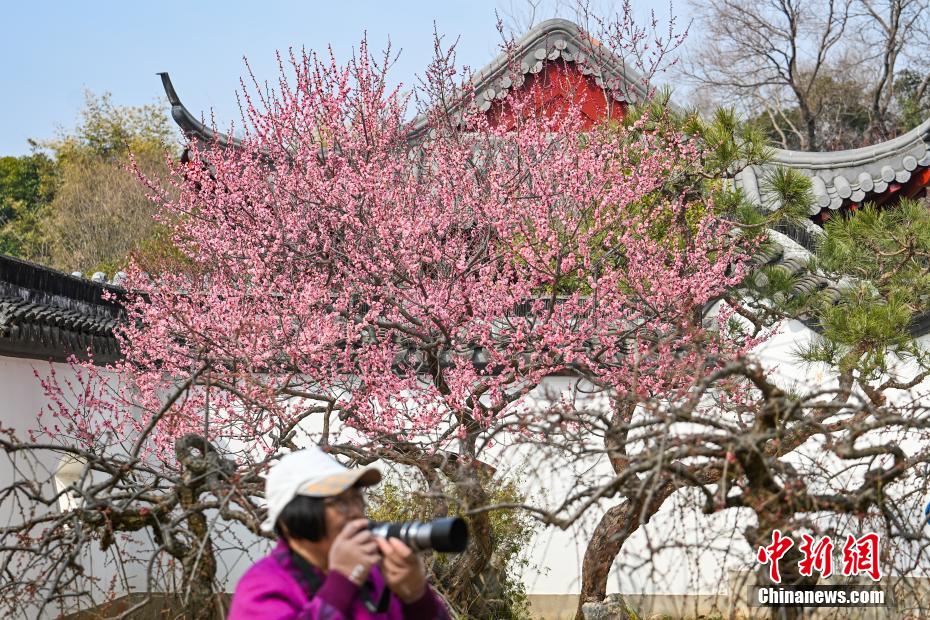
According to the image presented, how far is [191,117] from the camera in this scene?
1195 cm

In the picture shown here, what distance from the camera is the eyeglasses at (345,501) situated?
8.71 feet

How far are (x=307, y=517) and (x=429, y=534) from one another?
1.07 feet

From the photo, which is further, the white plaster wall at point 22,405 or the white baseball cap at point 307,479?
the white plaster wall at point 22,405

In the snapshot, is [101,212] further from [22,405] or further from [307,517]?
[307,517]

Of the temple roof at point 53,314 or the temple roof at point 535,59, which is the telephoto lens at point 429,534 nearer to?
the temple roof at point 53,314

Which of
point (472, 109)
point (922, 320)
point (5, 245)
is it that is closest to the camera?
point (922, 320)

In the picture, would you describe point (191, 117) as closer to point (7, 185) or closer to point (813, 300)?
point (813, 300)

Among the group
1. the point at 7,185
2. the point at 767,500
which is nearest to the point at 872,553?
the point at 767,500

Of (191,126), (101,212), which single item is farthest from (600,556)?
(101,212)

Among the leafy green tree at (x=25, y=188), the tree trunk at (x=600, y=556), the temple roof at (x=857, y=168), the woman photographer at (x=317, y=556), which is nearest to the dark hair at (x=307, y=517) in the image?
the woman photographer at (x=317, y=556)

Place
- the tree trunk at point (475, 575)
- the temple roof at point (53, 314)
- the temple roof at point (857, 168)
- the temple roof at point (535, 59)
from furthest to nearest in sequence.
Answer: the temple roof at point (535, 59) → the temple roof at point (857, 168) → the temple roof at point (53, 314) → the tree trunk at point (475, 575)

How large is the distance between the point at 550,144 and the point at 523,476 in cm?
322
